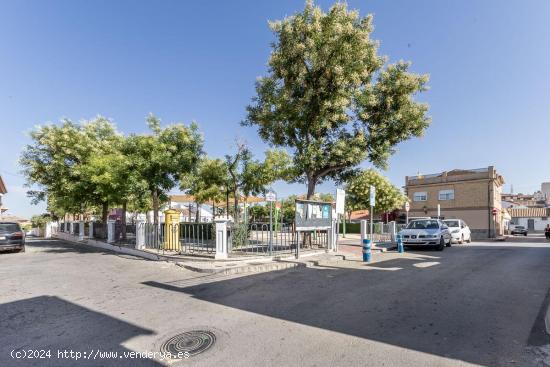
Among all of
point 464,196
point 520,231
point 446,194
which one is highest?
point 446,194

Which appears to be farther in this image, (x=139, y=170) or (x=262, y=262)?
(x=139, y=170)

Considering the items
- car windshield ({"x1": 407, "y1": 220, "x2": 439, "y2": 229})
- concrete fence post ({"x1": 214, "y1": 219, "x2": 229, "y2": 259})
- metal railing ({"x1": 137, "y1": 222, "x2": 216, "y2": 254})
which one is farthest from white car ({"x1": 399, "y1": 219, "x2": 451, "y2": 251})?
metal railing ({"x1": 137, "y1": 222, "x2": 216, "y2": 254})

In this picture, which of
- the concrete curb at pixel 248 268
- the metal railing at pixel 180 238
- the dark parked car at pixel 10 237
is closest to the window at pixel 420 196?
the metal railing at pixel 180 238

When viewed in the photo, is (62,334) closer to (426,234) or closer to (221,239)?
(221,239)

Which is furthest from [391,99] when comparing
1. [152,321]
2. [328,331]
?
[152,321]

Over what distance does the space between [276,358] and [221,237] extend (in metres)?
7.99

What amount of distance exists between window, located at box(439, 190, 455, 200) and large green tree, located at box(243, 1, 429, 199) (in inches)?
1115

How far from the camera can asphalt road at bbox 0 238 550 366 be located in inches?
152

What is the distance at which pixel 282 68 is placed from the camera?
14172 millimetres

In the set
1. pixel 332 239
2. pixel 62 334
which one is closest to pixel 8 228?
pixel 62 334

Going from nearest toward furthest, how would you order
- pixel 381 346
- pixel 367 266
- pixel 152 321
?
1. pixel 381 346
2. pixel 152 321
3. pixel 367 266

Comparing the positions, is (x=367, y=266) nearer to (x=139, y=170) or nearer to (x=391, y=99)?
(x=391, y=99)

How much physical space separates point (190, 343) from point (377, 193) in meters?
37.8

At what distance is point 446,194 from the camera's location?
39469 mm
